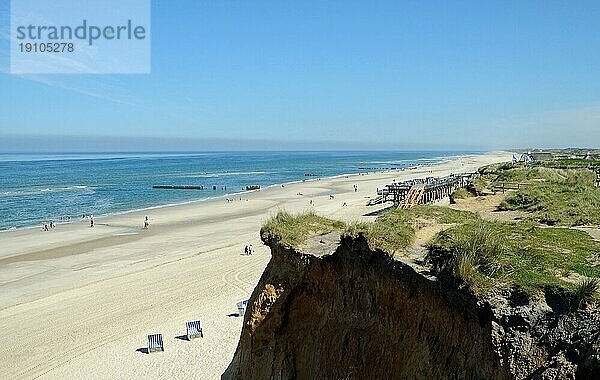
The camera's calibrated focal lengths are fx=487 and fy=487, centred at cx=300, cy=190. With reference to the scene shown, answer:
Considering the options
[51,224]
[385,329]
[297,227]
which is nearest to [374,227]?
[385,329]

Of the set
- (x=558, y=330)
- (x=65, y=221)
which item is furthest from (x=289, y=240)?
(x=65, y=221)

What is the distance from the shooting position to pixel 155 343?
52.5 feet

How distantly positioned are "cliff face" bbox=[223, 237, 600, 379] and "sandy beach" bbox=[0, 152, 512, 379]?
16.5 ft

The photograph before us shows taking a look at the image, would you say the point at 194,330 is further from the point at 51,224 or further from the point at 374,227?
the point at 51,224

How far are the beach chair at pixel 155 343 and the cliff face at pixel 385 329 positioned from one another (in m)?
4.86

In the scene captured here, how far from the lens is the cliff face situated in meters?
5.59

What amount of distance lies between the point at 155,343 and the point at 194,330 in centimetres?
141

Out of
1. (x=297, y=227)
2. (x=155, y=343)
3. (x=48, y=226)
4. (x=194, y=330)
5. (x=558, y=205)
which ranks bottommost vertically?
(x=48, y=226)

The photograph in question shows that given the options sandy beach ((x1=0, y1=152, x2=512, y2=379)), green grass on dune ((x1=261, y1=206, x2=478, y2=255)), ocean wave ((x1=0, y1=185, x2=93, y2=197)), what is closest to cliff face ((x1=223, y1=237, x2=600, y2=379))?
green grass on dune ((x1=261, y1=206, x2=478, y2=255))

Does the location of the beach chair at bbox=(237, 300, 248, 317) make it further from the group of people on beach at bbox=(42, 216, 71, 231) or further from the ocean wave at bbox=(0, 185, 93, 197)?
the ocean wave at bbox=(0, 185, 93, 197)

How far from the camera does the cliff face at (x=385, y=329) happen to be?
18.3ft

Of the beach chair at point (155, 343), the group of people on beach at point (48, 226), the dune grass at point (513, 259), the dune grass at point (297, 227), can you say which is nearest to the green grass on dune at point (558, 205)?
the dune grass at point (513, 259)

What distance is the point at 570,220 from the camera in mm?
11328

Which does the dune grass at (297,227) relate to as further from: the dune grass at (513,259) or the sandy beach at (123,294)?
the sandy beach at (123,294)
